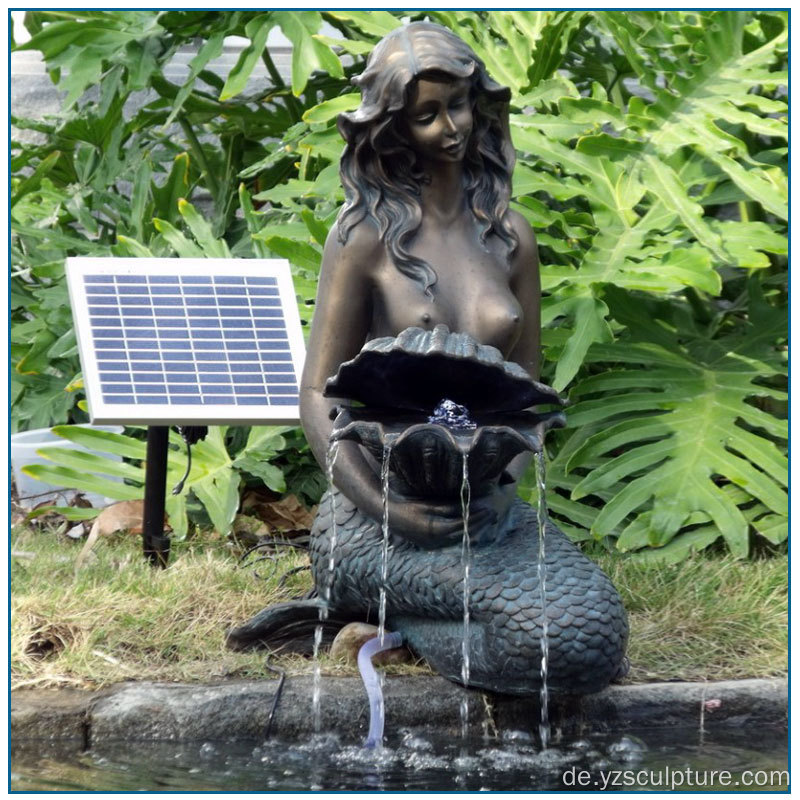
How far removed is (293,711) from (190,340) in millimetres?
1590

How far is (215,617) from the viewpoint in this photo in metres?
4.45

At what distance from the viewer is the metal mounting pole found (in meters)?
5.00

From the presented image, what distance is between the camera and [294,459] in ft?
20.7

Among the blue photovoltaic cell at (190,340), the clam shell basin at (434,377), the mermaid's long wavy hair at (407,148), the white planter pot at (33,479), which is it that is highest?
the mermaid's long wavy hair at (407,148)

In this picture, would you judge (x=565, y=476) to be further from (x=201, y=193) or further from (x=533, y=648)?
(x=201, y=193)

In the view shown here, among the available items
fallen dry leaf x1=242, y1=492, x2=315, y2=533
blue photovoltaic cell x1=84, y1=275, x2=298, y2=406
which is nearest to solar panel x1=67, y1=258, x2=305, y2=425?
blue photovoltaic cell x1=84, y1=275, x2=298, y2=406

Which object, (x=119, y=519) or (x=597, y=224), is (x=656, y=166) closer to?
(x=597, y=224)

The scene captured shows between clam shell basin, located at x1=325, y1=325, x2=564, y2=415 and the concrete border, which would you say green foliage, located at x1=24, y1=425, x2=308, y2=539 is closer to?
the concrete border

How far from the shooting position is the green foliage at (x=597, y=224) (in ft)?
17.0

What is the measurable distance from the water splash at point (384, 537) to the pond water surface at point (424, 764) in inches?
14.6

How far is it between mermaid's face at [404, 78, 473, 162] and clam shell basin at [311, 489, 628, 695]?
102 centimetres

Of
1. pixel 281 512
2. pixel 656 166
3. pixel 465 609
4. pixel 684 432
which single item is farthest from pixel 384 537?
pixel 281 512

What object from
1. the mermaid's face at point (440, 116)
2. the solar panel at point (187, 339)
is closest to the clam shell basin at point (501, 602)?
the solar panel at point (187, 339)

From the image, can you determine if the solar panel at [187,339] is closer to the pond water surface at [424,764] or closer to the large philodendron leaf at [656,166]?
the large philodendron leaf at [656,166]
